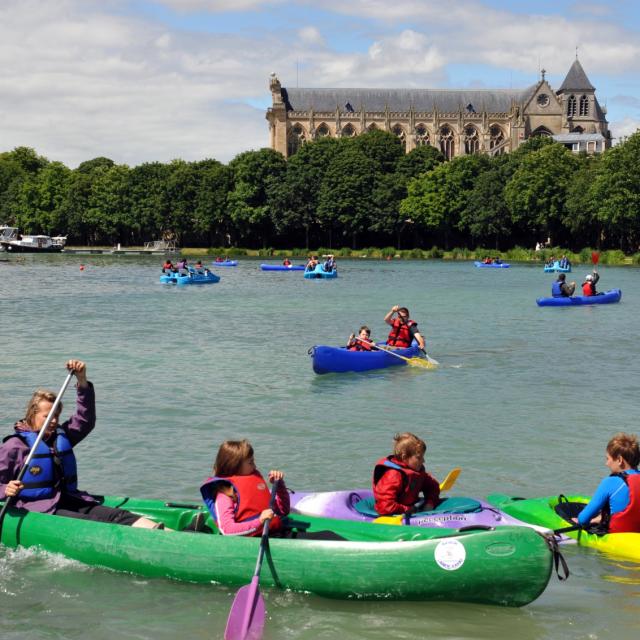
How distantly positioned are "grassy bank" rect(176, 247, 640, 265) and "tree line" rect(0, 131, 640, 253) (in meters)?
2.21

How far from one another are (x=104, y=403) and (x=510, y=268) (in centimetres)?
5656

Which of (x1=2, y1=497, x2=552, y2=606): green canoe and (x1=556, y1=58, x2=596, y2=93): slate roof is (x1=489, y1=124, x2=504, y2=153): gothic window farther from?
(x1=2, y1=497, x2=552, y2=606): green canoe

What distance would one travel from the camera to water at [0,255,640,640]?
740 centimetres

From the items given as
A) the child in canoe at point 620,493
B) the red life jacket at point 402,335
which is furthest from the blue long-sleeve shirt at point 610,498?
the red life jacket at point 402,335

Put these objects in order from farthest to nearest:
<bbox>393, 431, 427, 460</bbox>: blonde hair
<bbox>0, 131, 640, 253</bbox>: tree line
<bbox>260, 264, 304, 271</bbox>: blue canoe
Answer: <bbox>0, 131, 640, 253</bbox>: tree line
<bbox>260, 264, 304, 271</bbox>: blue canoe
<bbox>393, 431, 427, 460</bbox>: blonde hair

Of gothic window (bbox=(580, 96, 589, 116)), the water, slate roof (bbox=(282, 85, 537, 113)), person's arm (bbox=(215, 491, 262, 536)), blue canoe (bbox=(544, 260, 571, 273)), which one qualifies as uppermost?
slate roof (bbox=(282, 85, 537, 113))

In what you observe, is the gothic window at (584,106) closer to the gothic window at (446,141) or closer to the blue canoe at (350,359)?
the gothic window at (446,141)

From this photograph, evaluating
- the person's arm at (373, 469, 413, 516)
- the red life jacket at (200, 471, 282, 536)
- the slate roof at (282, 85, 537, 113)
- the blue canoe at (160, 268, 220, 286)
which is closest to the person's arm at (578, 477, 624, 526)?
the person's arm at (373, 469, 413, 516)

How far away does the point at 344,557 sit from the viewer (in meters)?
7.20

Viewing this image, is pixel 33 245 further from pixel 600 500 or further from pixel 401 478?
pixel 600 500

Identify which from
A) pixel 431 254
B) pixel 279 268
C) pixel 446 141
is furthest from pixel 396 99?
pixel 279 268

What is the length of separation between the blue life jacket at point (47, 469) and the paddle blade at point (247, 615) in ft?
6.91

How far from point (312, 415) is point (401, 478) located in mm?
6937

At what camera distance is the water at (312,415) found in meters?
7.40
